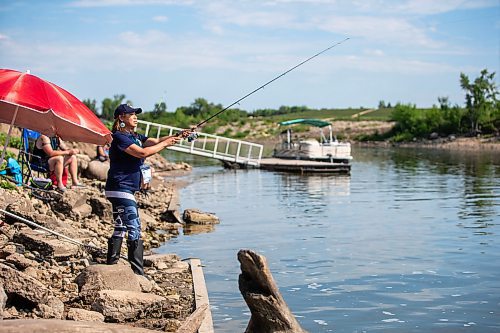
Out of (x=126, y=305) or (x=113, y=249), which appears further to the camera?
(x=113, y=249)

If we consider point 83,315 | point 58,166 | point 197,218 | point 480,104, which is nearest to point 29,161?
point 58,166

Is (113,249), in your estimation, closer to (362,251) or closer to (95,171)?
(362,251)

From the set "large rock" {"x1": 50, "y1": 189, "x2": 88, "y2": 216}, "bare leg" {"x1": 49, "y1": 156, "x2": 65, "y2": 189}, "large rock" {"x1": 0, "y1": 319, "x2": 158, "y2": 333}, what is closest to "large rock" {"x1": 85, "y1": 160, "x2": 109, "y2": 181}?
"bare leg" {"x1": 49, "y1": 156, "x2": 65, "y2": 189}

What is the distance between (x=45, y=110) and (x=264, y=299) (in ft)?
10.6

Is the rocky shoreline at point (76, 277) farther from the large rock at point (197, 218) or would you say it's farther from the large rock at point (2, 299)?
the large rock at point (197, 218)

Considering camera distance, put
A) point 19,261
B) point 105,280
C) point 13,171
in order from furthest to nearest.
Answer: point 13,171 < point 19,261 < point 105,280

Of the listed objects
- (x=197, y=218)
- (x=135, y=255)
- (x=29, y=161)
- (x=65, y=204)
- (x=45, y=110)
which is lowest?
(x=197, y=218)

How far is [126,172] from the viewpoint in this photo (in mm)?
8859

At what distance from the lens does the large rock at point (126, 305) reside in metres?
7.61

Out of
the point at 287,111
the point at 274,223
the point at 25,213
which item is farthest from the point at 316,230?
the point at 287,111

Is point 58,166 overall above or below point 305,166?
above

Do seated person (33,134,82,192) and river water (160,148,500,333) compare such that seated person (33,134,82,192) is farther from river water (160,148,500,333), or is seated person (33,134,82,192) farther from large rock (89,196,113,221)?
river water (160,148,500,333)

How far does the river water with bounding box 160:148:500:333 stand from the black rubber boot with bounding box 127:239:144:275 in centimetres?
106

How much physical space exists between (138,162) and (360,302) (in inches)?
135
